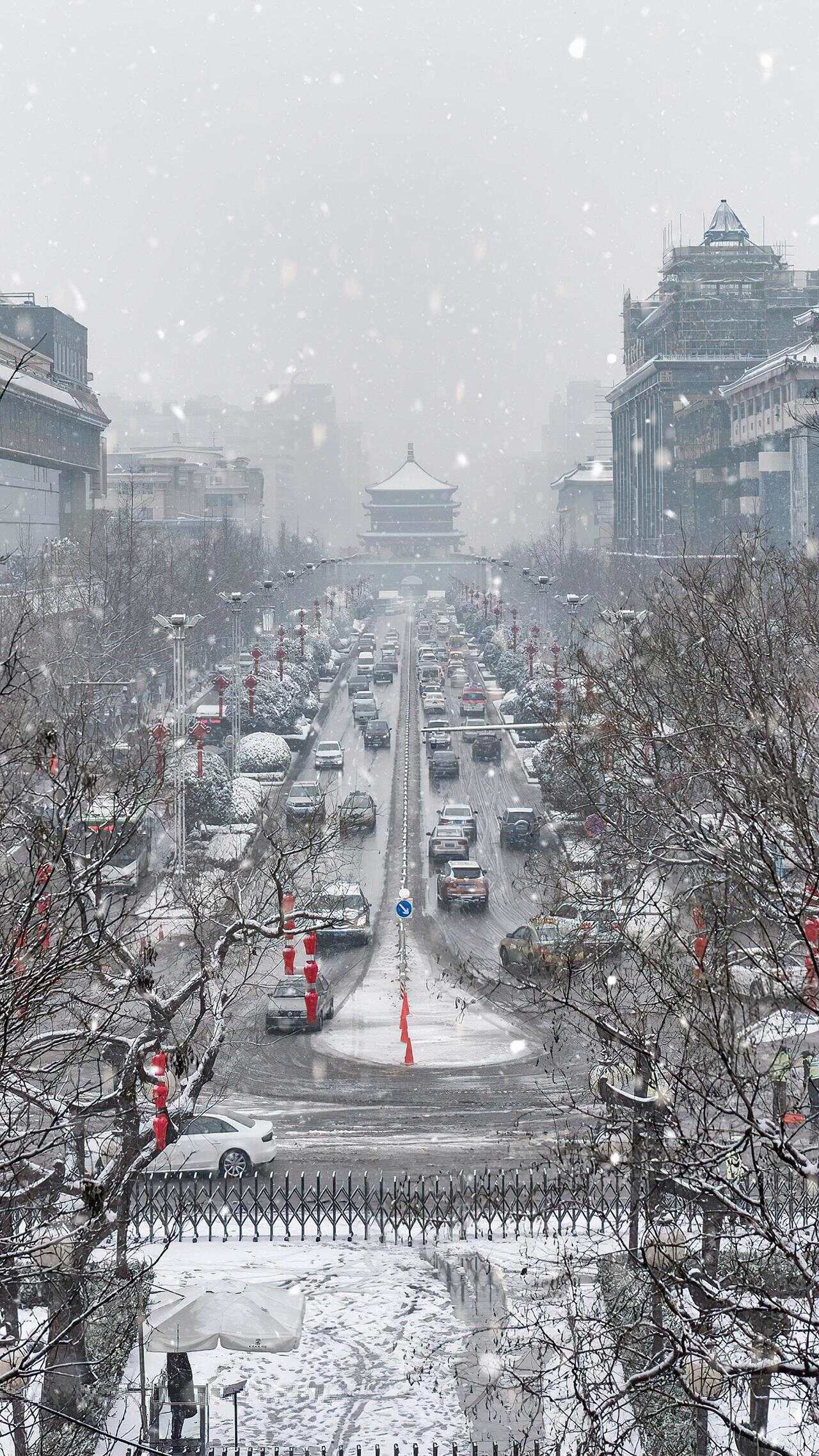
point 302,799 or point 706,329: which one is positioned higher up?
point 706,329

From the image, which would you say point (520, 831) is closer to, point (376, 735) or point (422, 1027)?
point (422, 1027)

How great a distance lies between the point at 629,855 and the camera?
15758mm

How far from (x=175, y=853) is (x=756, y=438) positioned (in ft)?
170

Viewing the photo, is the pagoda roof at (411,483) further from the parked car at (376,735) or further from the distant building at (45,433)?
the parked car at (376,735)

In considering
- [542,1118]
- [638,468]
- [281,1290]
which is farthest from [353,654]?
[281,1290]

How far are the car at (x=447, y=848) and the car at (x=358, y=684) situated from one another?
85.7 feet

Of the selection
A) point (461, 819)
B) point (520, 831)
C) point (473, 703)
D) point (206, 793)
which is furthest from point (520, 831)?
point (473, 703)

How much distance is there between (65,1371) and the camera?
9.44 m

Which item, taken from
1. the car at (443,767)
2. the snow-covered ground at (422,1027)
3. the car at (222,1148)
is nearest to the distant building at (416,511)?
the car at (443,767)

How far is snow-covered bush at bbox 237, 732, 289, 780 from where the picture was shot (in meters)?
39.5

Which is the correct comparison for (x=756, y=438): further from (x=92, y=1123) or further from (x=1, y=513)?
(x=92, y=1123)

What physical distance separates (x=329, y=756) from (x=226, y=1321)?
32.8 m

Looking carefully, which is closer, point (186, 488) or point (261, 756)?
point (261, 756)

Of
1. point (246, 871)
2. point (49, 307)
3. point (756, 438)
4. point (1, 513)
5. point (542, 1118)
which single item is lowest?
point (542, 1118)
